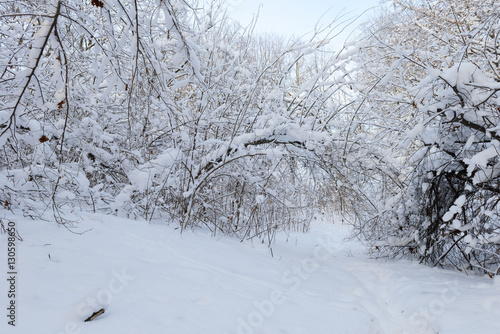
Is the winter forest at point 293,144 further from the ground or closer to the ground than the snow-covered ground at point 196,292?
further from the ground

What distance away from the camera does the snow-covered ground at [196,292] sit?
64.4 inches

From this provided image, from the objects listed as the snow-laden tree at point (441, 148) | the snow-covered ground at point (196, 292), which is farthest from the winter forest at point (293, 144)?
the snow-covered ground at point (196, 292)

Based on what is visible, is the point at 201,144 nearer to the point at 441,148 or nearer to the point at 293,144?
the point at 293,144

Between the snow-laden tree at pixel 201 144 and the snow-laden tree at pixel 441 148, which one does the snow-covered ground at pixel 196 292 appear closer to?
the snow-laden tree at pixel 441 148

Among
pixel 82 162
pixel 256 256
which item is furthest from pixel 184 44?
pixel 82 162

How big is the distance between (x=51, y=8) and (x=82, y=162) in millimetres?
3454

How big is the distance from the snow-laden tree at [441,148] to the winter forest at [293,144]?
0.06ft

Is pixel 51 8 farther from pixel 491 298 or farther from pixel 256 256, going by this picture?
pixel 491 298

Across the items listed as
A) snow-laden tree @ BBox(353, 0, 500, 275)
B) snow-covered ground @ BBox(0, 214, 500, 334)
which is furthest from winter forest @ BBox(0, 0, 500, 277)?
snow-covered ground @ BBox(0, 214, 500, 334)

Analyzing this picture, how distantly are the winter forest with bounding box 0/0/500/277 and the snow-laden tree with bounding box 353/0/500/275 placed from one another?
0.06ft

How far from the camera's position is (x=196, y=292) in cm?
204

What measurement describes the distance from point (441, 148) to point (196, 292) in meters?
2.88

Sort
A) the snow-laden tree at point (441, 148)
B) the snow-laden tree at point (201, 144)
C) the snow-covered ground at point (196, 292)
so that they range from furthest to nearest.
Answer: the snow-laden tree at point (201, 144), the snow-laden tree at point (441, 148), the snow-covered ground at point (196, 292)

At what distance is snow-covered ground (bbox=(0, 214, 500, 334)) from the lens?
64.4 inches
